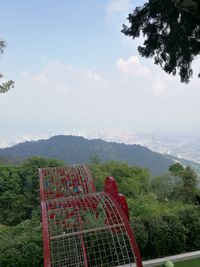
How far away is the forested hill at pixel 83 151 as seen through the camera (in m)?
67.0

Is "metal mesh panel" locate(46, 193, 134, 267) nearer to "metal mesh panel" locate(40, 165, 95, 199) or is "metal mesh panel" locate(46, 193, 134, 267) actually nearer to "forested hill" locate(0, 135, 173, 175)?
"metal mesh panel" locate(40, 165, 95, 199)

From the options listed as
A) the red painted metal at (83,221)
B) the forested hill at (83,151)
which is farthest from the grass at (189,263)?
the forested hill at (83,151)

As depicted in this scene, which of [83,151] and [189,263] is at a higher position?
[189,263]

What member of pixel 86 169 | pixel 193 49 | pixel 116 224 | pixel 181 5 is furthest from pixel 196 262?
pixel 181 5

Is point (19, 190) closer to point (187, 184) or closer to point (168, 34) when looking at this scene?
point (187, 184)

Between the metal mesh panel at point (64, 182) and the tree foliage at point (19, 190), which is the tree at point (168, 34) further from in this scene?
the tree foliage at point (19, 190)

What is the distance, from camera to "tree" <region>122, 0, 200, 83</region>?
4.96m

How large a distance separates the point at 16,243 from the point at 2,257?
363 mm

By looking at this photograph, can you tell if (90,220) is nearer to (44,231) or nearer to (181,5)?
(44,231)

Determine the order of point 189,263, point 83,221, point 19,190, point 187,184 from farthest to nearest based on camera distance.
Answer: point 19,190
point 187,184
point 189,263
point 83,221

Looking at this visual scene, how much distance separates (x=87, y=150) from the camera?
75.6 metres

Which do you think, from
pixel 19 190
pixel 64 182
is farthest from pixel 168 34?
pixel 19 190

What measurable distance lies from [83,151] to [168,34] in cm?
6944

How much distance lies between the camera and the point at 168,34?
5.40 m
